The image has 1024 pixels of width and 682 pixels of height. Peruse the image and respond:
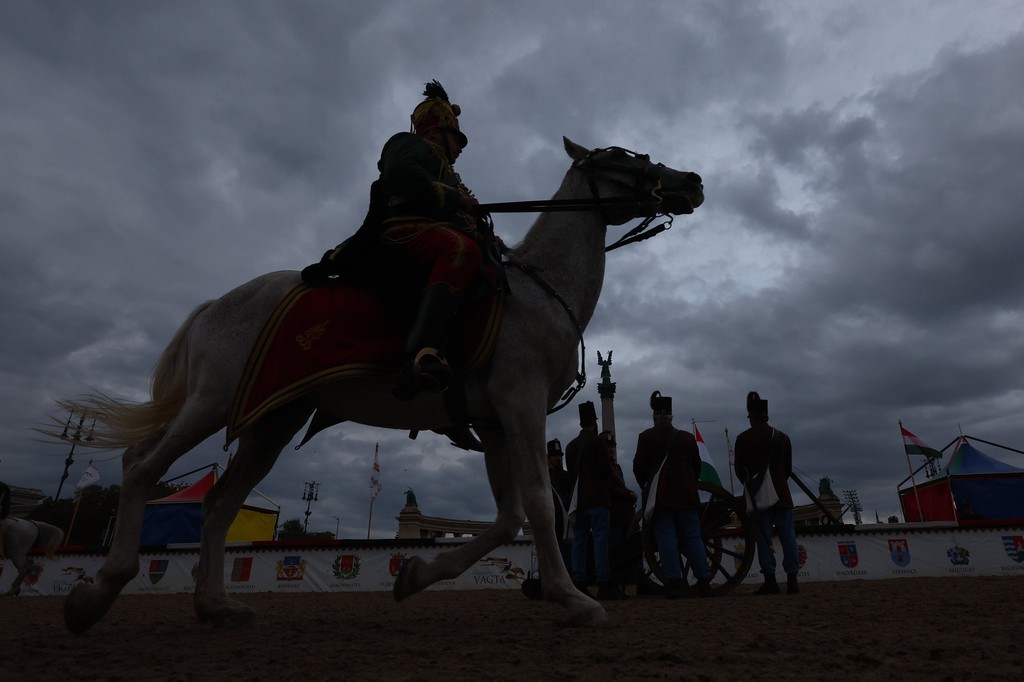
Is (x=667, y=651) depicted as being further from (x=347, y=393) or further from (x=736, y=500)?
(x=736, y=500)

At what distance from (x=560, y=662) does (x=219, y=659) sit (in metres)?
1.42

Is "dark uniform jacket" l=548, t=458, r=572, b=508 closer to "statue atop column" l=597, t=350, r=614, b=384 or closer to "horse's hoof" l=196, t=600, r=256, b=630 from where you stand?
"horse's hoof" l=196, t=600, r=256, b=630

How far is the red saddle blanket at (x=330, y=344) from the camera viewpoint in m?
3.75

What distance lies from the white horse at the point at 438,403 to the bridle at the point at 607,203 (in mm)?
15

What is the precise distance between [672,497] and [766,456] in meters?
1.38

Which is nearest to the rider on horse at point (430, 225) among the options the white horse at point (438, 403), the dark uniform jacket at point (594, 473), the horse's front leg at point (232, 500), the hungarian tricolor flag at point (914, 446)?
the white horse at point (438, 403)

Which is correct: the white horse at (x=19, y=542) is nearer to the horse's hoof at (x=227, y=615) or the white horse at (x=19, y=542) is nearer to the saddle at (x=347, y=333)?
the horse's hoof at (x=227, y=615)

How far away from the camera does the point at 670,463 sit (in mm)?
7160

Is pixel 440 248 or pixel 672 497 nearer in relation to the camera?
pixel 440 248

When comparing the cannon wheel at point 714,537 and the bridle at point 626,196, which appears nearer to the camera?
the bridle at point 626,196

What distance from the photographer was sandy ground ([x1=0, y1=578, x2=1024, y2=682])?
7.45 feet

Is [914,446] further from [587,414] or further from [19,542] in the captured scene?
[19,542]

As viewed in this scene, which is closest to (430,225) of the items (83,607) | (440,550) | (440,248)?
(440,248)

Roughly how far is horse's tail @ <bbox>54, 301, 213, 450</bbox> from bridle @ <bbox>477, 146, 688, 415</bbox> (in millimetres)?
2382
